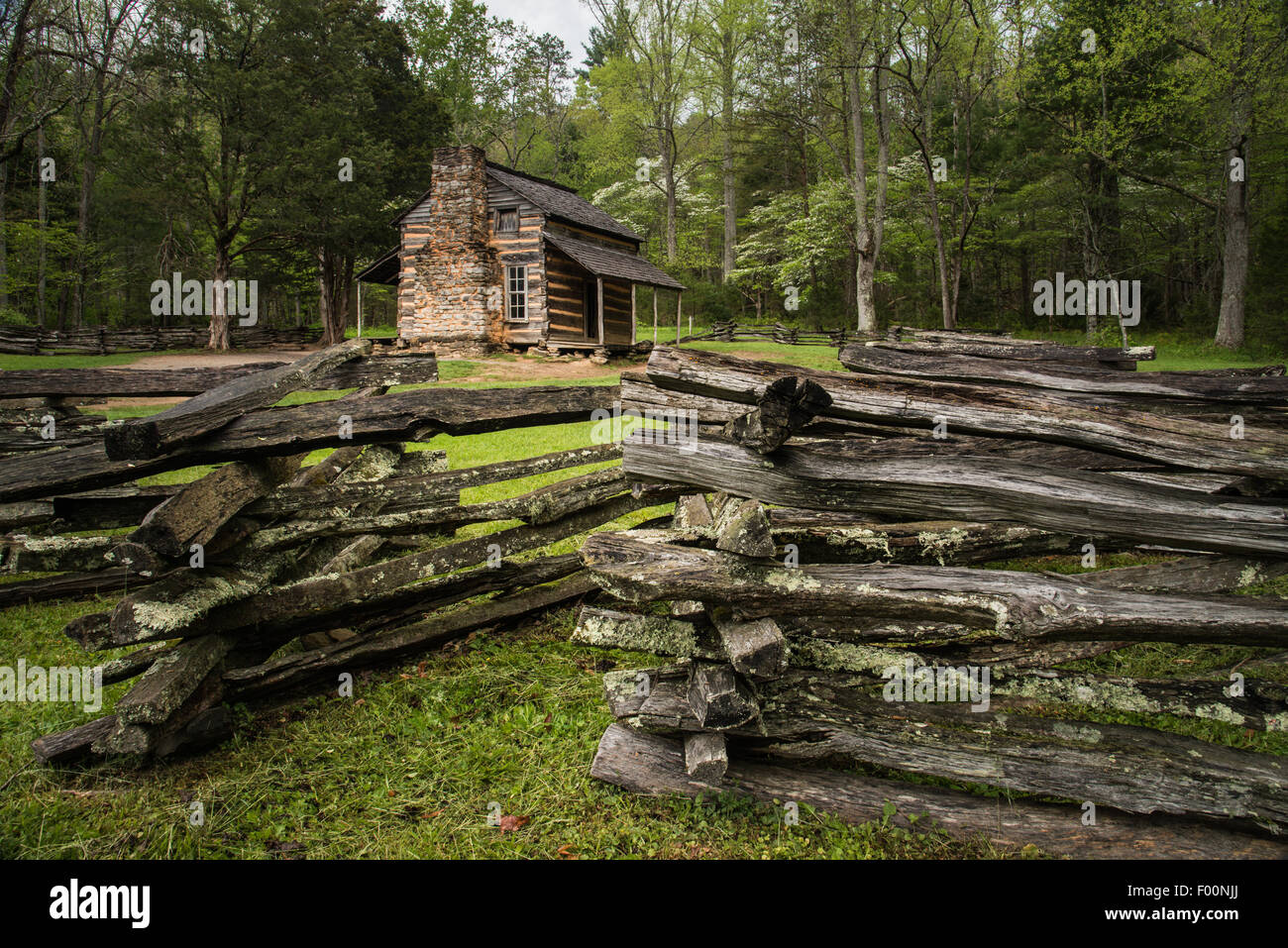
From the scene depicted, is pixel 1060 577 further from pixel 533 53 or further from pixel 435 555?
pixel 533 53

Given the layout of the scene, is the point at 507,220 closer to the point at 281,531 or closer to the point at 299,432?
the point at 281,531

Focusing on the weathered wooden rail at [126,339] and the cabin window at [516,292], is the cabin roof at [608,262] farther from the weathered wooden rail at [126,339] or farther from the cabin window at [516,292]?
the weathered wooden rail at [126,339]

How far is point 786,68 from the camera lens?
3547 cm

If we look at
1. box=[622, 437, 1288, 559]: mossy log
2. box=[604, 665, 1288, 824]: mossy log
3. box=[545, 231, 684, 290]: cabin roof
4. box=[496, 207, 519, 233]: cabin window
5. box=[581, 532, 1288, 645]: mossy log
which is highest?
box=[496, 207, 519, 233]: cabin window

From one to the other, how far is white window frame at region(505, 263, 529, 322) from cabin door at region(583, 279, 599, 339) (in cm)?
267

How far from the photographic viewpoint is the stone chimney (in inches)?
831

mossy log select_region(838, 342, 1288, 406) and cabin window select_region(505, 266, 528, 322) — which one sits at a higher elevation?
cabin window select_region(505, 266, 528, 322)

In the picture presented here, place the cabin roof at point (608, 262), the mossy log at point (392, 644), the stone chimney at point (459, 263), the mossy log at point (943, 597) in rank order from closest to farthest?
the mossy log at point (943, 597), the mossy log at point (392, 644), the cabin roof at point (608, 262), the stone chimney at point (459, 263)

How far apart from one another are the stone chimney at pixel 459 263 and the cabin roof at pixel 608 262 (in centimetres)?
230

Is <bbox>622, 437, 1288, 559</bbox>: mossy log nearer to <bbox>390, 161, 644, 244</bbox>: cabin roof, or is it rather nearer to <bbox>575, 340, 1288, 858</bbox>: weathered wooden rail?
<bbox>575, 340, 1288, 858</bbox>: weathered wooden rail

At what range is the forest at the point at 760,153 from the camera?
22.3m

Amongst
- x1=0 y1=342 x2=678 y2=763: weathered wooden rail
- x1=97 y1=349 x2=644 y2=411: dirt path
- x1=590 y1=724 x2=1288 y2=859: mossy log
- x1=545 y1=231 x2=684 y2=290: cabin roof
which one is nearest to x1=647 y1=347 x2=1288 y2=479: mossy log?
x1=0 y1=342 x2=678 y2=763: weathered wooden rail

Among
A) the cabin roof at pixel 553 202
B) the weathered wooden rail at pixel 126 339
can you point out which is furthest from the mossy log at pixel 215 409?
the weathered wooden rail at pixel 126 339

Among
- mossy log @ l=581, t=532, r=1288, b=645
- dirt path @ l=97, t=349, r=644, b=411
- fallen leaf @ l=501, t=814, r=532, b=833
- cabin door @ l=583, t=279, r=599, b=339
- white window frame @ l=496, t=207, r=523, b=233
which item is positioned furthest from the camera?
cabin door @ l=583, t=279, r=599, b=339
